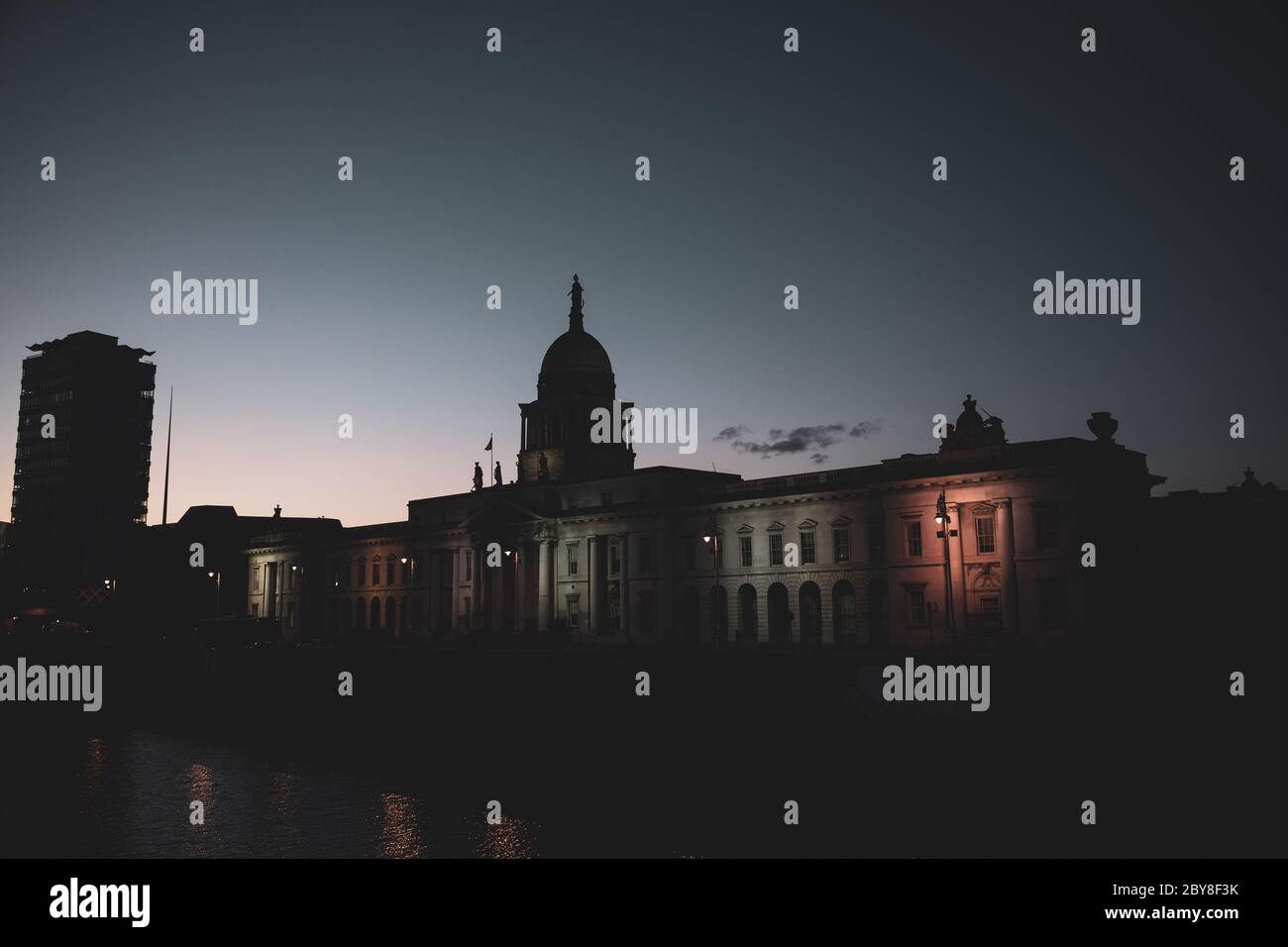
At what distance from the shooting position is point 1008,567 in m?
55.3

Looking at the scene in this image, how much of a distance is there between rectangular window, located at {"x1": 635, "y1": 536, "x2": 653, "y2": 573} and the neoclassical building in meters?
0.24

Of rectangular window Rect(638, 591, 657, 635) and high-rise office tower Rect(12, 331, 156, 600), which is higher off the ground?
high-rise office tower Rect(12, 331, 156, 600)

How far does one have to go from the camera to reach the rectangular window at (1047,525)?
2140 inches

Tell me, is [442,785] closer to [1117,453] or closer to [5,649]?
[1117,453]

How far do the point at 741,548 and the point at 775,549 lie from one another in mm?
2963

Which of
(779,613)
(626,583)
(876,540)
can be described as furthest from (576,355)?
(876,540)

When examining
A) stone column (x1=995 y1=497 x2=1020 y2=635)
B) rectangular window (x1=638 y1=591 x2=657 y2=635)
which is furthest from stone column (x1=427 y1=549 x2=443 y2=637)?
stone column (x1=995 y1=497 x2=1020 y2=635)

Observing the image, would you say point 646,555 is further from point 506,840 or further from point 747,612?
point 506,840

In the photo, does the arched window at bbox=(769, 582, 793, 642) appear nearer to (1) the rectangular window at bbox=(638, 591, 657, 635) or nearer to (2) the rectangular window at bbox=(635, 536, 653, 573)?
(1) the rectangular window at bbox=(638, 591, 657, 635)

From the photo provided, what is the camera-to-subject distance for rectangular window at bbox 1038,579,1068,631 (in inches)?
2126

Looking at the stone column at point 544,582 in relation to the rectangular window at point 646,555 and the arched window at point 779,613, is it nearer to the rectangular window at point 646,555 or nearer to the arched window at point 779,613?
the rectangular window at point 646,555

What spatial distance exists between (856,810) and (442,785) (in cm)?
1517

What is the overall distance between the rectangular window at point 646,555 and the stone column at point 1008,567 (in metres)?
27.4
